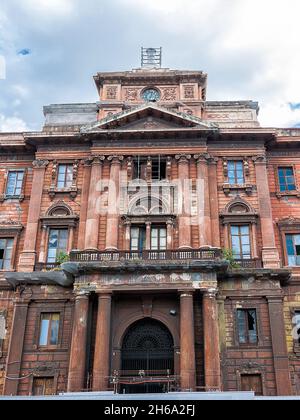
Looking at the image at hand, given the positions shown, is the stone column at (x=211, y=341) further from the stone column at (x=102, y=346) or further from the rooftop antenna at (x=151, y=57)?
the rooftop antenna at (x=151, y=57)

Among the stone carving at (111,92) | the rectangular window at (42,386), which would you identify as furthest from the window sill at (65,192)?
the rectangular window at (42,386)

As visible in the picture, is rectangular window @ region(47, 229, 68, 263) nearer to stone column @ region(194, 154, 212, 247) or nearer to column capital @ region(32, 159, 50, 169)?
column capital @ region(32, 159, 50, 169)

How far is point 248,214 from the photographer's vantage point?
2670 centimetres

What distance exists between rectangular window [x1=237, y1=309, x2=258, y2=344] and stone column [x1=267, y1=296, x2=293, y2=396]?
0.92 meters

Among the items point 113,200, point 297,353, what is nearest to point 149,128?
point 113,200

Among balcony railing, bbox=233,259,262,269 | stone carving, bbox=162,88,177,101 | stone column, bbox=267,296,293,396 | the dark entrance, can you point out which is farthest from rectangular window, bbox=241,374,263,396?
stone carving, bbox=162,88,177,101

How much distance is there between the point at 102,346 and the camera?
22.1 m

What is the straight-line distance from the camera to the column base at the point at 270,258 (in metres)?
25.2

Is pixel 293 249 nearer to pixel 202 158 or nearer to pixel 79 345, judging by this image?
pixel 202 158

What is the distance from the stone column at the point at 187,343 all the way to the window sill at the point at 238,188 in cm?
748

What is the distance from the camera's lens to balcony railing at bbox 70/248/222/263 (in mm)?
23766

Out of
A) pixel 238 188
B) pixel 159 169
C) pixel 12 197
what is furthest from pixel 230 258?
pixel 12 197
